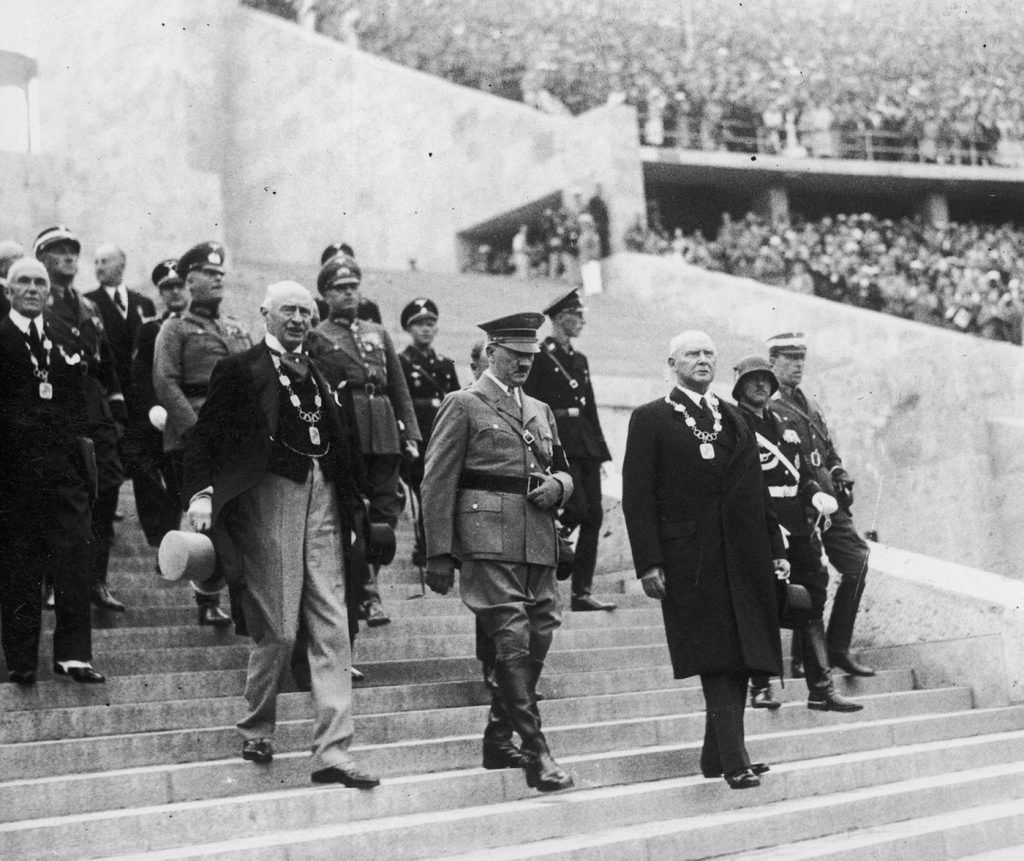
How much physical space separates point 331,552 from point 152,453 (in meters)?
2.78

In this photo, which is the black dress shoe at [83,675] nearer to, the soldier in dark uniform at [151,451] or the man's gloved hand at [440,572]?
the man's gloved hand at [440,572]

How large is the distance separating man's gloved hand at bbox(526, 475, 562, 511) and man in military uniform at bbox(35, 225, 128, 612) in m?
2.09

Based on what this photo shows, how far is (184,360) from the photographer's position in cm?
796

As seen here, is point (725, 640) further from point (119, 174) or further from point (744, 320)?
point (744, 320)

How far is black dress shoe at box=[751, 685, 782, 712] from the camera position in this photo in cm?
779

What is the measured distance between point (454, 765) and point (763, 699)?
2.07 metres

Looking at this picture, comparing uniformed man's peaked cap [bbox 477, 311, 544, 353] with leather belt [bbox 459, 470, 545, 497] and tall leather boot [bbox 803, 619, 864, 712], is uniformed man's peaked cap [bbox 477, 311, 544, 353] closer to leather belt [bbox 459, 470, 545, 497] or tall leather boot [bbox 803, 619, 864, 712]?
leather belt [bbox 459, 470, 545, 497]

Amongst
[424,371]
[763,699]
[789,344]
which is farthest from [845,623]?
[424,371]

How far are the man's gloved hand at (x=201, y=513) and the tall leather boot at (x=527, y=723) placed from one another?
1221 millimetres

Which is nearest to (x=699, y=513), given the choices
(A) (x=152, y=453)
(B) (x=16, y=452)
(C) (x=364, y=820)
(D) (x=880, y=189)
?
(C) (x=364, y=820)

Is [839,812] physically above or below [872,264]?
below

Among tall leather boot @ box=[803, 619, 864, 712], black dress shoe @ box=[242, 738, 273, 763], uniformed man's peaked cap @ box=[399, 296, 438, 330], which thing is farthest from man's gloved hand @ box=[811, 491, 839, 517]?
black dress shoe @ box=[242, 738, 273, 763]

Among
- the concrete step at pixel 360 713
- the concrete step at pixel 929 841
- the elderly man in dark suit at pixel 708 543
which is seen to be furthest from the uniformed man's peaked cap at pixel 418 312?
the concrete step at pixel 929 841

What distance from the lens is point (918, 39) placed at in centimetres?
3297
